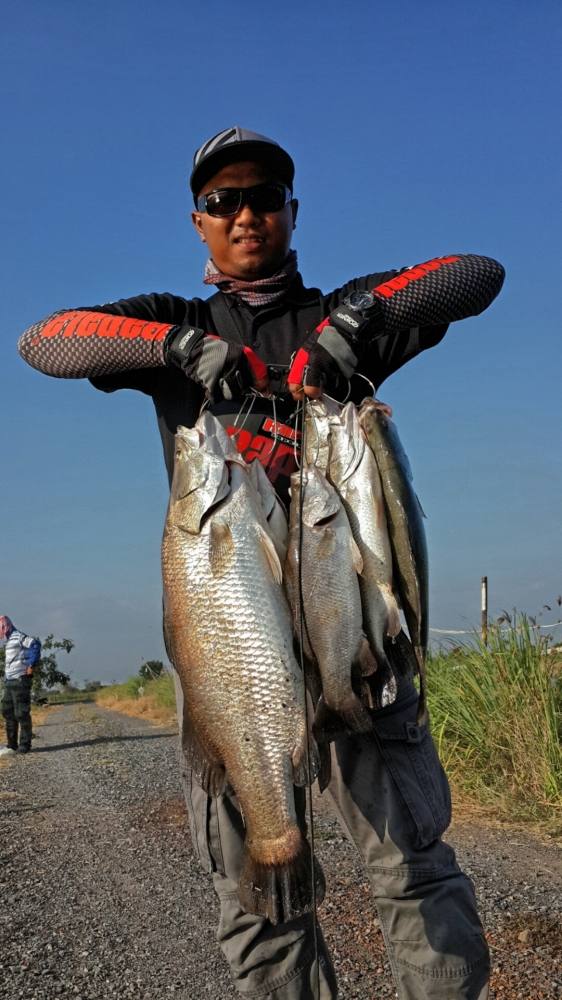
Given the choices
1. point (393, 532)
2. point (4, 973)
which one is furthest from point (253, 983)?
point (4, 973)

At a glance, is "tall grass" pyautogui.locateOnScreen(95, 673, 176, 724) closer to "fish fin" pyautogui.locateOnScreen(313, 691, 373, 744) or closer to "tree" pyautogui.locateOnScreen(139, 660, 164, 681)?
"tree" pyautogui.locateOnScreen(139, 660, 164, 681)

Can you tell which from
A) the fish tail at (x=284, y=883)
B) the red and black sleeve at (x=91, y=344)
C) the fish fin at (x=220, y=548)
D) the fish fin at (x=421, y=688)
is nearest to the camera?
the fish tail at (x=284, y=883)

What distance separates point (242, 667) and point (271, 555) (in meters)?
0.31

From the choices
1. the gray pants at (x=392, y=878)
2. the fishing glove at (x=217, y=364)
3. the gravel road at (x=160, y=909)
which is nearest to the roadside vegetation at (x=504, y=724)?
the gravel road at (x=160, y=909)

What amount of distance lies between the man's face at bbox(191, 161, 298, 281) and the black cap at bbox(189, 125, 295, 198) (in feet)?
0.08

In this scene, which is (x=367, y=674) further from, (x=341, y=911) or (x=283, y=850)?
(x=341, y=911)

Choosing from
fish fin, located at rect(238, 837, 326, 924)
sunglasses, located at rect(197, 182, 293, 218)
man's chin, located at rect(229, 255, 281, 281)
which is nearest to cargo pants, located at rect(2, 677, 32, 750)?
man's chin, located at rect(229, 255, 281, 281)

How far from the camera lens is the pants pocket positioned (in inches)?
97.0

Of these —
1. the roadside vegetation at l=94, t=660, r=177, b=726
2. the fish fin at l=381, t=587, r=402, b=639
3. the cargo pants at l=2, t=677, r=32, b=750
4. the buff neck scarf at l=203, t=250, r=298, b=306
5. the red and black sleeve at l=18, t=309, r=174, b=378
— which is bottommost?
the roadside vegetation at l=94, t=660, r=177, b=726

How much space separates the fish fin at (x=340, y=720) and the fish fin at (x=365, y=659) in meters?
0.08

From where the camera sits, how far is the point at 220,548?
87.7 inches

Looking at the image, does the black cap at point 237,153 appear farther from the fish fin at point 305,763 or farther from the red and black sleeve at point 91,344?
the fish fin at point 305,763

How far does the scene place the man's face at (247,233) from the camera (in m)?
2.90

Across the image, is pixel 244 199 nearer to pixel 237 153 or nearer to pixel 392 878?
pixel 237 153
